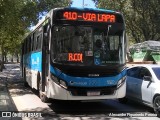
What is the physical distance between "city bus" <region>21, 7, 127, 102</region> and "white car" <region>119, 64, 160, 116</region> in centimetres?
73

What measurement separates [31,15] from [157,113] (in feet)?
56.9

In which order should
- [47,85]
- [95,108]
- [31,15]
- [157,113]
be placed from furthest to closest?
1. [31,15]
2. [95,108]
3. [47,85]
4. [157,113]

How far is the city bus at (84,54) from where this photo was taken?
1065 cm

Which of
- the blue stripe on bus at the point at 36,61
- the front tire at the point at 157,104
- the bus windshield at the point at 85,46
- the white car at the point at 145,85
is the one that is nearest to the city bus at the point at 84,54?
the bus windshield at the point at 85,46

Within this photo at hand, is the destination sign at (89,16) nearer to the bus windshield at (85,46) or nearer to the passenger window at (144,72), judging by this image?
the bus windshield at (85,46)

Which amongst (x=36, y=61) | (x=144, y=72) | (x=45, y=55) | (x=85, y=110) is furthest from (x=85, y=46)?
(x=36, y=61)

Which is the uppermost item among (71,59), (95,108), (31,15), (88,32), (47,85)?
(31,15)

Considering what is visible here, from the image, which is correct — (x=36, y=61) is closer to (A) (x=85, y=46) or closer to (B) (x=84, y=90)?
(A) (x=85, y=46)

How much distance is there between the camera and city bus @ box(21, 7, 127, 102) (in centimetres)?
1065

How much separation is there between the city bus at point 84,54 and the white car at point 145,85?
727 mm

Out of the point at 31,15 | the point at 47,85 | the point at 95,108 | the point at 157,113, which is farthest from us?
the point at 31,15

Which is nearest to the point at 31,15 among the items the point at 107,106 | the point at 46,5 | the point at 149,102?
the point at 46,5

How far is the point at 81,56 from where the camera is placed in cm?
1076

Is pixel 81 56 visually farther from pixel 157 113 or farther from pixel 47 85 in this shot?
pixel 157 113
